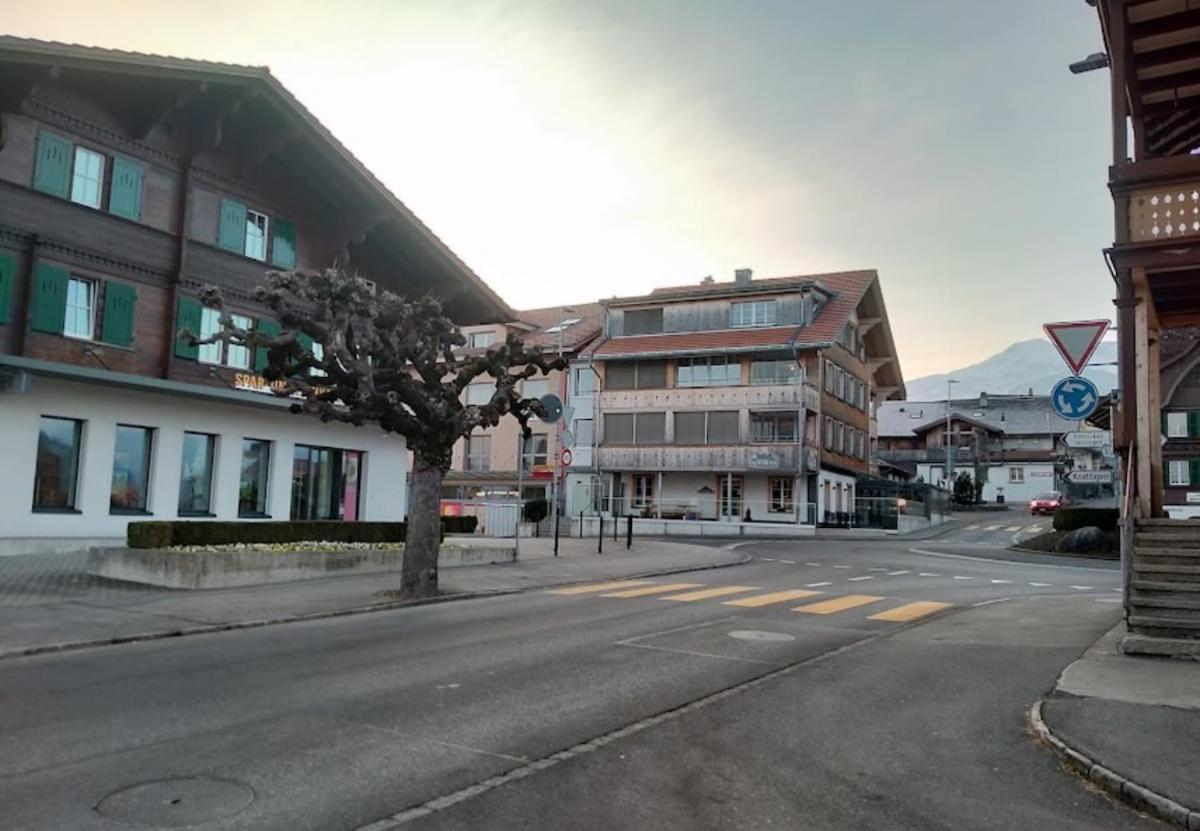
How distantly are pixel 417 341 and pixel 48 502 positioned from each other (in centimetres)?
954

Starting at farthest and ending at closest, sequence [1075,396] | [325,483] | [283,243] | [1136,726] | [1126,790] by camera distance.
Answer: [325,483] → [283,243] → [1075,396] → [1136,726] → [1126,790]

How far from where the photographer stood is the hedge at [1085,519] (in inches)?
1404

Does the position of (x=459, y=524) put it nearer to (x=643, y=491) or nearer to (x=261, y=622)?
(x=261, y=622)

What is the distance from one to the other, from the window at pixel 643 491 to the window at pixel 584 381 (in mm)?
5948

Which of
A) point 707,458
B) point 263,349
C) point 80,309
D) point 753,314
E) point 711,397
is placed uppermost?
point 753,314

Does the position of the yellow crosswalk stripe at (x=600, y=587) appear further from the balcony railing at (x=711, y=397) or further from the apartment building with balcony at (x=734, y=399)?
the balcony railing at (x=711, y=397)

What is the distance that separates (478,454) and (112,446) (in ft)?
121

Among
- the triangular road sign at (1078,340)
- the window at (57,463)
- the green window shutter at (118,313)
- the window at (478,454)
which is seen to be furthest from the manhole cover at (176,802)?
the window at (478,454)

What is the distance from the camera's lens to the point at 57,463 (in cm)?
1955

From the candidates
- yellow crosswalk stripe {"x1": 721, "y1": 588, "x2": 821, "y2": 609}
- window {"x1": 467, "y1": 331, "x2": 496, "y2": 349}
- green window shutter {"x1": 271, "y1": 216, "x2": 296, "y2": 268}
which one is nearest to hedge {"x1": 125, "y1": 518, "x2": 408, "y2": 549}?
green window shutter {"x1": 271, "y1": 216, "x2": 296, "y2": 268}

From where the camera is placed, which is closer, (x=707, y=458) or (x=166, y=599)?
(x=166, y=599)

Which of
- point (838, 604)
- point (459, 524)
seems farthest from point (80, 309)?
point (838, 604)

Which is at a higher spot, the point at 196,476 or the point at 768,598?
the point at 196,476

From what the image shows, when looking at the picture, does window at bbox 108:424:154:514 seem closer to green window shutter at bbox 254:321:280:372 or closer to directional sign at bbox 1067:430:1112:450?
green window shutter at bbox 254:321:280:372
